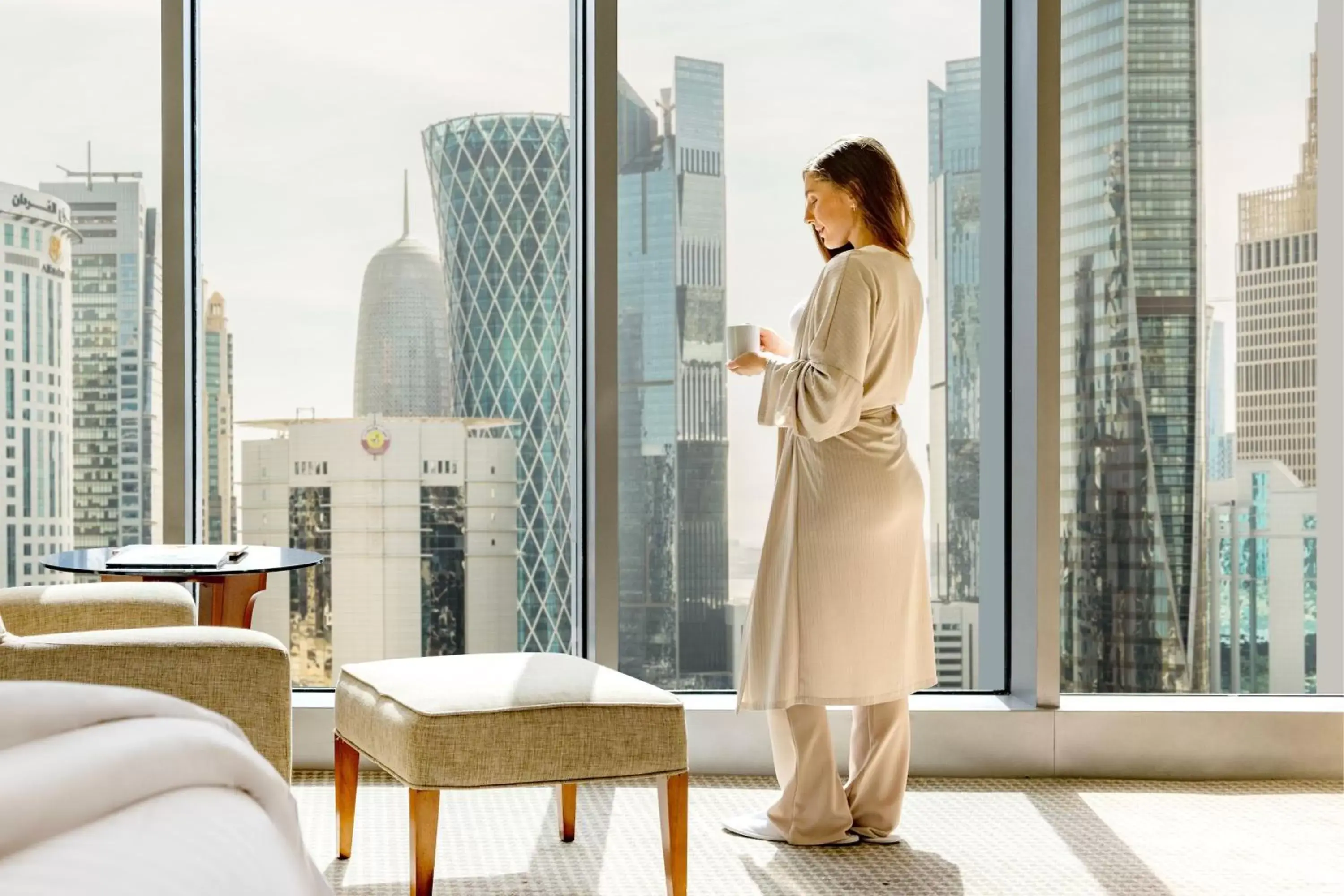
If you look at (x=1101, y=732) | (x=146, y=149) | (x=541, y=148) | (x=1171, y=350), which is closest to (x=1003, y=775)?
(x=1101, y=732)

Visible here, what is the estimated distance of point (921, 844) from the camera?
2.46 metres

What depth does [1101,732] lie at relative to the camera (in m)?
3.01

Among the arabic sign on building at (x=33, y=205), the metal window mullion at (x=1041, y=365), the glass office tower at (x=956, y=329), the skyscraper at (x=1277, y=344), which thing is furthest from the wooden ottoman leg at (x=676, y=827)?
the arabic sign on building at (x=33, y=205)

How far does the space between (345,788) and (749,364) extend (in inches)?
46.4

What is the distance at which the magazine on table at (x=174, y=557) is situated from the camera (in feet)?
7.50

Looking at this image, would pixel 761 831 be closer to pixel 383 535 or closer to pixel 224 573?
pixel 224 573

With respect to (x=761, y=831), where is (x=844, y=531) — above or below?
above

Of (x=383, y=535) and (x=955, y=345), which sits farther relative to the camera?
(x=955, y=345)

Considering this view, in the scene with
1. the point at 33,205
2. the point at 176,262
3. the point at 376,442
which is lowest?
the point at 376,442

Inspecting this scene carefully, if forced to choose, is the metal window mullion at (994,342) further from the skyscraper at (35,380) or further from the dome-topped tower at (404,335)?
the skyscraper at (35,380)

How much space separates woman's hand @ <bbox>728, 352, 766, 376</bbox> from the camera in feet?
8.07

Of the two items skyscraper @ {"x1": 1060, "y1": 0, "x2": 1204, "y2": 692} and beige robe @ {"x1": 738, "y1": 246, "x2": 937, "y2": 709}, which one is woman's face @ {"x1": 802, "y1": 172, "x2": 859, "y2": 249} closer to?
beige robe @ {"x1": 738, "y1": 246, "x2": 937, "y2": 709}

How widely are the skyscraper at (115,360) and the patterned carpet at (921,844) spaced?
0.88 metres

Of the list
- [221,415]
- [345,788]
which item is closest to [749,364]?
[345,788]
